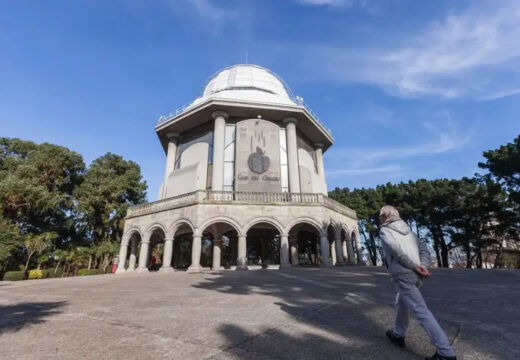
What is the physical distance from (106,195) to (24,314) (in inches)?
1115

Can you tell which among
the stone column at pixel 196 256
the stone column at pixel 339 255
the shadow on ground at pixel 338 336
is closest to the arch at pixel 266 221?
the stone column at pixel 196 256

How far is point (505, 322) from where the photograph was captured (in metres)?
4.11

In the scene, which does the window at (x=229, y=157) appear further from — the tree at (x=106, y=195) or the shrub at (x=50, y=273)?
the shrub at (x=50, y=273)

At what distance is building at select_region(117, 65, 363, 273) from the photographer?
19.0 metres

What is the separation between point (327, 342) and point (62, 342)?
3.53m

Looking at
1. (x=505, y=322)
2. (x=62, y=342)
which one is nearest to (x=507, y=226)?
(x=505, y=322)

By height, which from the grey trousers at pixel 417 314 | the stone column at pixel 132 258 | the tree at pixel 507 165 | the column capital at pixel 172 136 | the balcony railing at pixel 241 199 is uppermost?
the column capital at pixel 172 136

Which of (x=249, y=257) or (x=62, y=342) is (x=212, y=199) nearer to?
(x=249, y=257)

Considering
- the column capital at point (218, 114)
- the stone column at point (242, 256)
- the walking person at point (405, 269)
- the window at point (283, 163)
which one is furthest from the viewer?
the column capital at point (218, 114)

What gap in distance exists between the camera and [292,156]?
24672mm

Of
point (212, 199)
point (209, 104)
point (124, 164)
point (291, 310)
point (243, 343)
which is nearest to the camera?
point (243, 343)

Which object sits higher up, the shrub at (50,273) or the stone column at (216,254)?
the stone column at (216,254)

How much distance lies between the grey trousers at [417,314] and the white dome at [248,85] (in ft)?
83.6

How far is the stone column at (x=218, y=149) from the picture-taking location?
22772 millimetres
